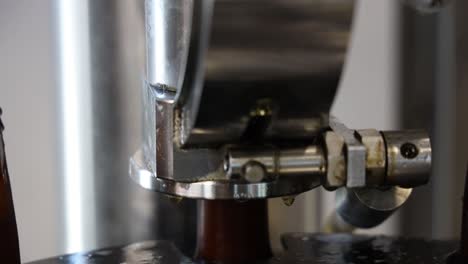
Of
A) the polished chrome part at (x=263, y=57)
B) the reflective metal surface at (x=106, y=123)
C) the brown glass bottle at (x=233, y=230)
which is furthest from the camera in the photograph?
the reflective metal surface at (x=106, y=123)

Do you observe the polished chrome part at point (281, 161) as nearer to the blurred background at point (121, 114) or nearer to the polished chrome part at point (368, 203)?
the polished chrome part at point (368, 203)

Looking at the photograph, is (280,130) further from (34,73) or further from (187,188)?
(34,73)

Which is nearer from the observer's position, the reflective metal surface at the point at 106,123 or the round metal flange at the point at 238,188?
the round metal flange at the point at 238,188

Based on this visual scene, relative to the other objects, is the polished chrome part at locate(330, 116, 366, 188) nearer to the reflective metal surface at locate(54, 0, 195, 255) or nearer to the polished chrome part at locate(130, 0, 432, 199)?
the polished chrome part at locate(130, 0, 432, 199)

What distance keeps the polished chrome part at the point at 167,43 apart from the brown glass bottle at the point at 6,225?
98mm

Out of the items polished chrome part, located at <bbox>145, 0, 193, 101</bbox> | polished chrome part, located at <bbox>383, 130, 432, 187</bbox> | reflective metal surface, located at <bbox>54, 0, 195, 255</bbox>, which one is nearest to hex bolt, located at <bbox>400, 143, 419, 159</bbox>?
polished chrome part, located at <bbox>383, 130, 432, 187</bbox>

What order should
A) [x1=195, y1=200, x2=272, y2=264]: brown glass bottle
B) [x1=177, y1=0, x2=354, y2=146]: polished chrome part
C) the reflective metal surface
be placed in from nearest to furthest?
1. [x1=177, y1=0, x2=354, y2=146]: polished chrome part
2. [x1=195, y1=200, x2=272, y2=264]: brown glass bottle
3. the reflective metal surface

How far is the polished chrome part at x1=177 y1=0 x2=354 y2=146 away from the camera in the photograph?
0.30 metres

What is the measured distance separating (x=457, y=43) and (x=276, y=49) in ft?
1.76

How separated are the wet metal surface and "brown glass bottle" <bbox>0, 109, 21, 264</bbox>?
55mm

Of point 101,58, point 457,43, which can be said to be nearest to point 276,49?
point 101,58

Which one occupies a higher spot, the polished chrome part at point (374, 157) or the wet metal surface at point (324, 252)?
the polished chrome part at point (374, 157)

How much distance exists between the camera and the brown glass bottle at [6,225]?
1.30ft

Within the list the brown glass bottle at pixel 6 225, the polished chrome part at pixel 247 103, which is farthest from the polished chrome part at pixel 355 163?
the brown glass bottle at pixel 6 225
